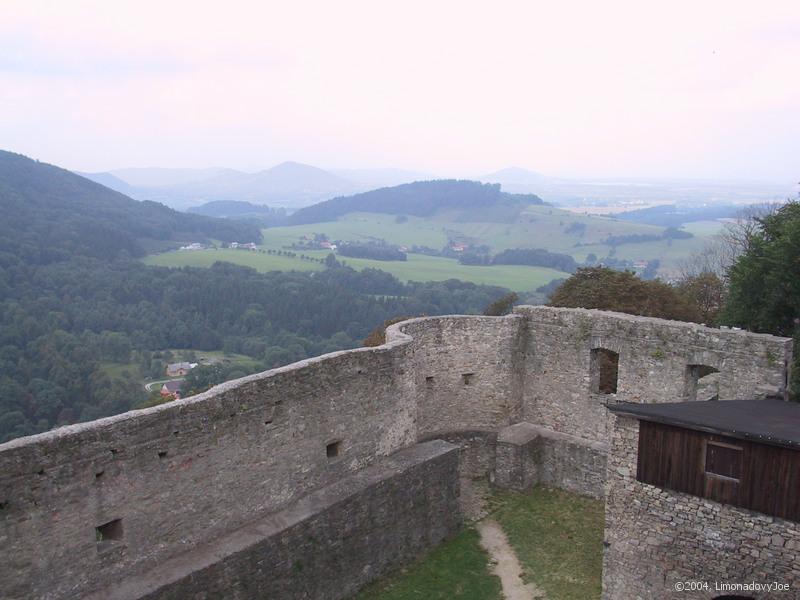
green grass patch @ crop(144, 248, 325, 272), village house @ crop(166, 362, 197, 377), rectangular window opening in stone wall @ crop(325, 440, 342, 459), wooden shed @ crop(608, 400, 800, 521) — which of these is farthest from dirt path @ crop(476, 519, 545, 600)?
green grass patch @ crop(144, 248, 325, 272)

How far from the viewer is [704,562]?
34.5 ft

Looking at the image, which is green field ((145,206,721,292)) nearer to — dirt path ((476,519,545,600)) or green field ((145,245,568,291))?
green field ((145,245,568,291))

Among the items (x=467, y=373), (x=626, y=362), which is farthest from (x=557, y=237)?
(x=626, y=362)

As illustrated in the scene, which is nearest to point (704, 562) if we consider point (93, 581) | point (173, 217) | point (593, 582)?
point (593, 582)

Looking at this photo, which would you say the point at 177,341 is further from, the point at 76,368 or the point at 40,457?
the point at 40,457

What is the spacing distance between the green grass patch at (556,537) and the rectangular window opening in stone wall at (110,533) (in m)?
7.84

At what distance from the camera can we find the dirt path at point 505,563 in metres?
13.2

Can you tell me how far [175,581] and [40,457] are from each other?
2.79 metres

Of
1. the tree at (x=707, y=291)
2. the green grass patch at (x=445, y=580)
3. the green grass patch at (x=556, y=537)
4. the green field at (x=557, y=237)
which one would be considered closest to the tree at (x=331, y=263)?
the green field at (x=557, y=237)

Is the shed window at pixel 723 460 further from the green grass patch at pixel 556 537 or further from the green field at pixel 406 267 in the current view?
the green field at pixel 406 267

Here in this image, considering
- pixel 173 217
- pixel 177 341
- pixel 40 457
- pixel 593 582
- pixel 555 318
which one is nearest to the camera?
pixel 40 457

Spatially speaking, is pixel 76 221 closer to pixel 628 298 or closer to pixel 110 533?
pixel 628 298

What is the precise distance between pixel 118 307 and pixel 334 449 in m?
88.7

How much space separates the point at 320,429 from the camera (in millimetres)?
13453
